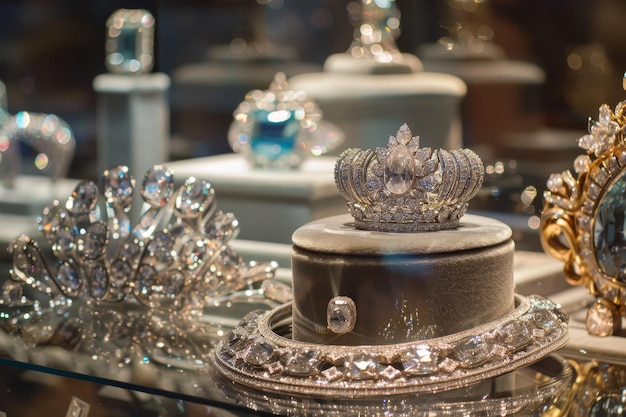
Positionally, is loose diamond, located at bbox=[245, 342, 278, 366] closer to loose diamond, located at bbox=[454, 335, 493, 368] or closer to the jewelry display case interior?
the jewelry display case interior

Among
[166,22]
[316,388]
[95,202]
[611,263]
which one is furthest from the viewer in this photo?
[166,22]

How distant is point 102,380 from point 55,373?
0.15ft

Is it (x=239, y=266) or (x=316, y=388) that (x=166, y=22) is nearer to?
(x=239, y=266)

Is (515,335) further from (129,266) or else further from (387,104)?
(387,104)

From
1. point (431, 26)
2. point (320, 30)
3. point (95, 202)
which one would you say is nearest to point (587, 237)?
point (95, 202)

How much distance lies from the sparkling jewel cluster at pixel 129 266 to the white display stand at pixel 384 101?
0.32 metres

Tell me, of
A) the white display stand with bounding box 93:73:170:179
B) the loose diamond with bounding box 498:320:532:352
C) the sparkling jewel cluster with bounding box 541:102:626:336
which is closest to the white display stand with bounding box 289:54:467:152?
the white display stand with bounding box 93:73:170:179

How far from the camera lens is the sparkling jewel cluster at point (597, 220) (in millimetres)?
716

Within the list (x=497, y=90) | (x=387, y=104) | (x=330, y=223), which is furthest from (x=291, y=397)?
(x=497, y=90)

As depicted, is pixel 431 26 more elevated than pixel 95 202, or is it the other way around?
pixel 431 26

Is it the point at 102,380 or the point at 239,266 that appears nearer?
the point at 102,380

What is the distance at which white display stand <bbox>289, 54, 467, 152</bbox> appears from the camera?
1176 millimetres

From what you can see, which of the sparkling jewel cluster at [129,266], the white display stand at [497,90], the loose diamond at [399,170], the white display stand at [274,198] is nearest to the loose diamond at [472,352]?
the loose diamond at [399,170]

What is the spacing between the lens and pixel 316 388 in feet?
2.03
